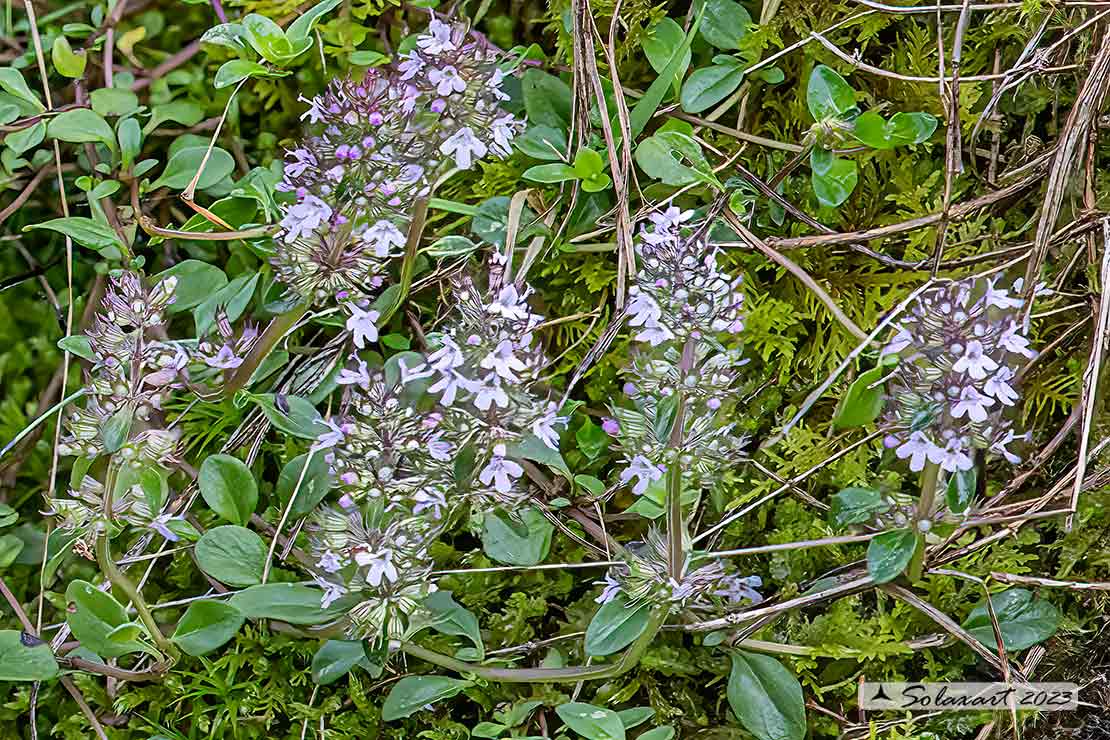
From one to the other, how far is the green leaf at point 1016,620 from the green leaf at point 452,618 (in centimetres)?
83

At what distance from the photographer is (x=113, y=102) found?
6.30 ft

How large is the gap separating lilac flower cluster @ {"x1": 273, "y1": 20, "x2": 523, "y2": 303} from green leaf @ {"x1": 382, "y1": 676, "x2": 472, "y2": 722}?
647mm

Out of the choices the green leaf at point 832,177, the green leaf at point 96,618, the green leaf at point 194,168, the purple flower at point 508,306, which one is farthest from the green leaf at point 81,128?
the green leaf at point 832,177

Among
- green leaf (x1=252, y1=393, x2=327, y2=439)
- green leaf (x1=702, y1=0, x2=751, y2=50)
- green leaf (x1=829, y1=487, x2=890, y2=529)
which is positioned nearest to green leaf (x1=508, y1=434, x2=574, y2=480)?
green leaf (x1=252, y1=393, x2=327, y2=439)

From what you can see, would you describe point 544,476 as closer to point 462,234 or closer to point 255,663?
point 462,234

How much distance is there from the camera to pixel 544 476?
1.70m

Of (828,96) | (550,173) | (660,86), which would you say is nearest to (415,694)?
(550,173)

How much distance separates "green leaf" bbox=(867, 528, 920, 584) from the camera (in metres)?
1.46

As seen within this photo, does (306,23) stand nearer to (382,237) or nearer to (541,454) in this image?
(382,237)

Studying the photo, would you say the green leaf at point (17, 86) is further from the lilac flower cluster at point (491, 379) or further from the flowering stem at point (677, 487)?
the flowering stem at point (677, 487)

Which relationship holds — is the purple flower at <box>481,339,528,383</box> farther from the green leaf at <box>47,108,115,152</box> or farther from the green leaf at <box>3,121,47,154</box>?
the green leaf at <box>3,121,47,154</box>

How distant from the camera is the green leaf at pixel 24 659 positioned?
5.03 ft

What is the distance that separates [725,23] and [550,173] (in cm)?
45

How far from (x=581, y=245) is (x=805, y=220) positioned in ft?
1.34
